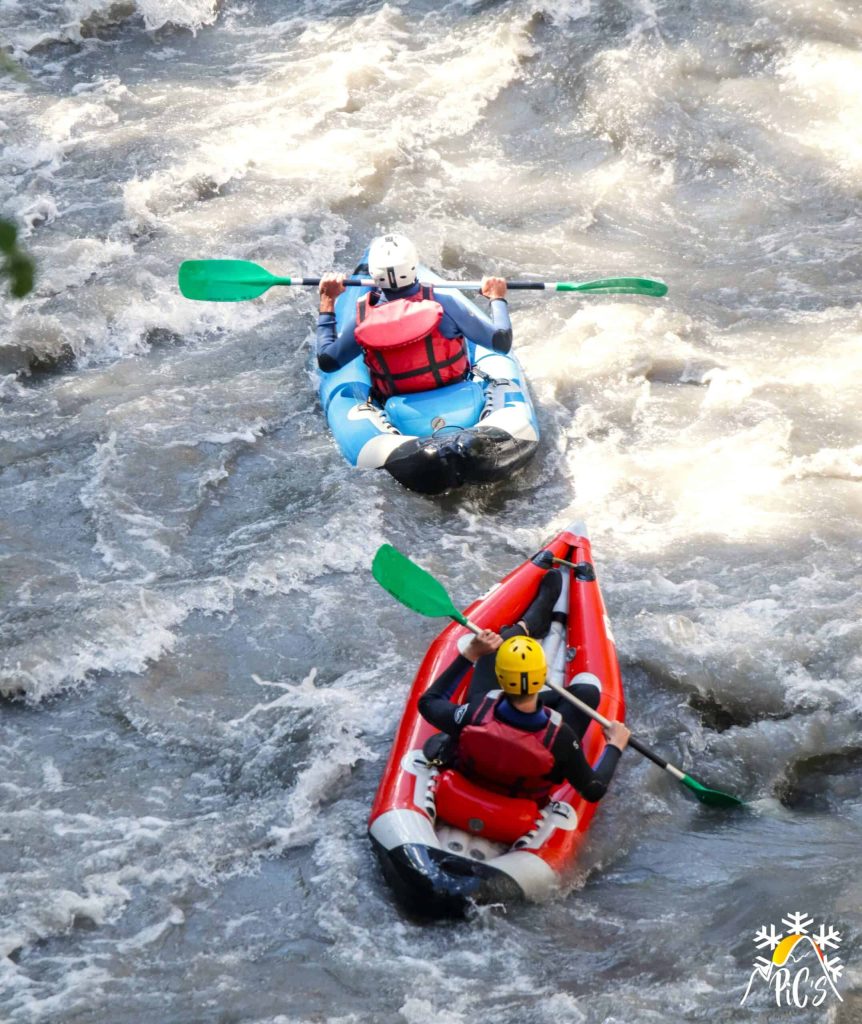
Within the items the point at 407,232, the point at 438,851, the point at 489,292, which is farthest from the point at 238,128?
the point at 438,851

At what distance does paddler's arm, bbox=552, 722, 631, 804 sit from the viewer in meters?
4.02

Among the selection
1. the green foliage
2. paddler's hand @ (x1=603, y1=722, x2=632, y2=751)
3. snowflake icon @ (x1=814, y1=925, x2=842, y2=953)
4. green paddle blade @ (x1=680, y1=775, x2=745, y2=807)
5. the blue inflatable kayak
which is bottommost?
green paddle blade @ (x1=680, y1=775, x2=745, y2=807)

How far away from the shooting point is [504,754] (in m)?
3.97

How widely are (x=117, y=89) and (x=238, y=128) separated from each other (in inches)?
55.0

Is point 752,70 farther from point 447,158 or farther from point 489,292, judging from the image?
point 489,292

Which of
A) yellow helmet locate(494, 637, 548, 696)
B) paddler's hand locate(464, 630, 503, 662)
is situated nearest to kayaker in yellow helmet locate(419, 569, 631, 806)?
yellow helmet locate(494, 637, 548, 696)

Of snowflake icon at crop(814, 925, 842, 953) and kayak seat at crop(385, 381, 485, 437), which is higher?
kayak seat at crop(385, 381, 485, 437)

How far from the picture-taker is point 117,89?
34.3ft

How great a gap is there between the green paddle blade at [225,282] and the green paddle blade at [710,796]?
388 cm

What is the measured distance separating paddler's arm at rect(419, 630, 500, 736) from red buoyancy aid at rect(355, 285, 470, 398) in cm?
214

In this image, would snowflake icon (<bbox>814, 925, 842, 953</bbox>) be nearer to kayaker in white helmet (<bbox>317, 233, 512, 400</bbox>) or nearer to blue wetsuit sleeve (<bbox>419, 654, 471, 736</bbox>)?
blue wetsuit sleeve (<bbox>419, 654, 471, 736</bbox>)

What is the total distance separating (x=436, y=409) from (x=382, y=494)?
0.52 m
